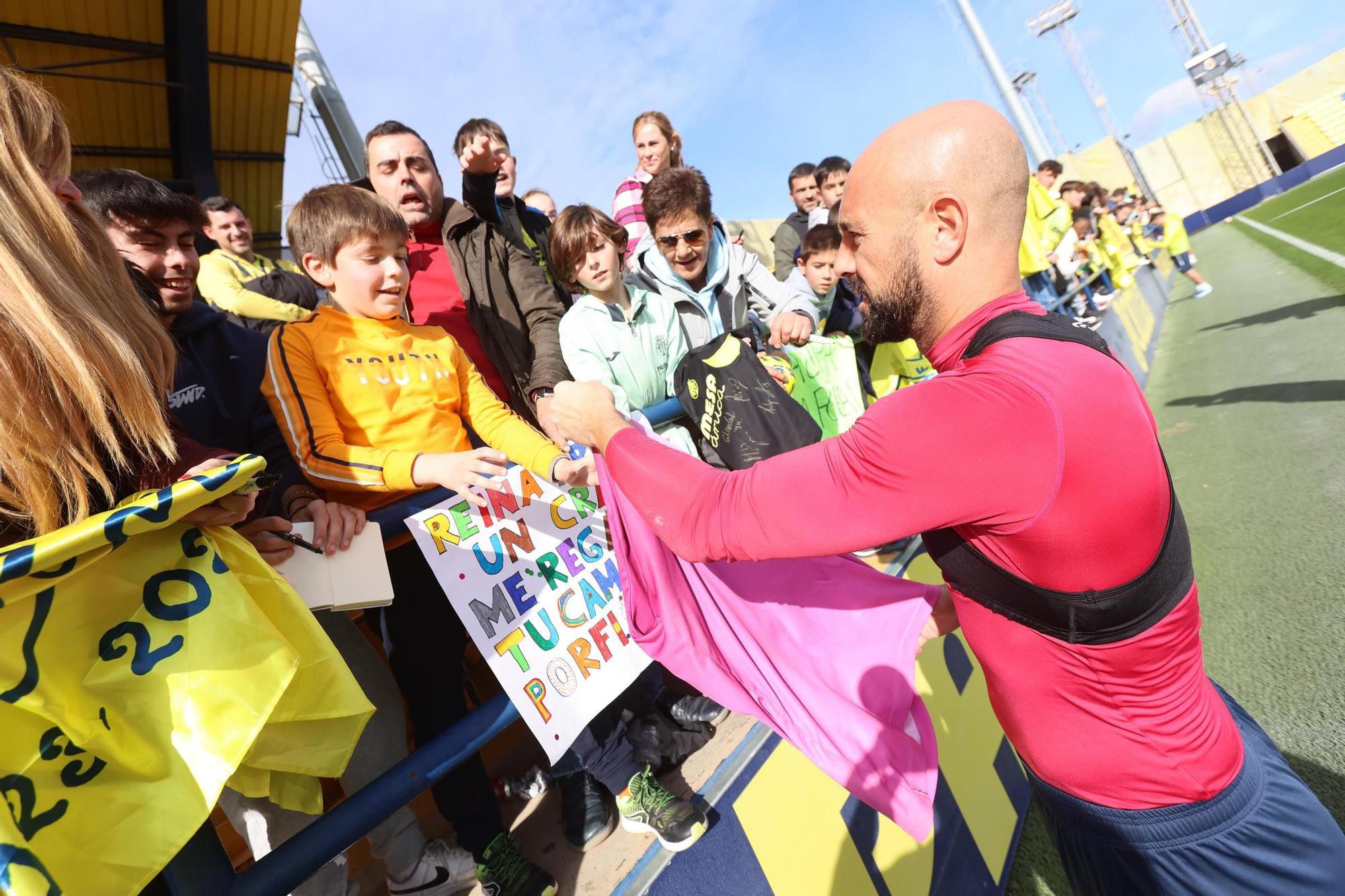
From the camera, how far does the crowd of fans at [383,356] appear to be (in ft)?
3.27

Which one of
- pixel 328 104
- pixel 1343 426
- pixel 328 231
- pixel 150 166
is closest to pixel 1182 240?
pixel 1343 426

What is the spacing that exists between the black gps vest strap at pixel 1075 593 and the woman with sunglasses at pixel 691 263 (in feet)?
6.10

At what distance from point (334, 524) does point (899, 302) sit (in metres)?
1.35

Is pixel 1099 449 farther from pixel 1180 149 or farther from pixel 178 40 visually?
pixel 1180 149

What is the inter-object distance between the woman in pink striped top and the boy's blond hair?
265cm

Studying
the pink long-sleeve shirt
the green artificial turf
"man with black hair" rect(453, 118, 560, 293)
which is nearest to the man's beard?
the pink long-sleeve shirt

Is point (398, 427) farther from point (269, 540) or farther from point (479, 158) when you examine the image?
point (479, 158)

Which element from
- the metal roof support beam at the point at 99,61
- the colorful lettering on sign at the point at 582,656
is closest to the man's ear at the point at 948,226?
the colorful lettering on sign at the point at 582,656

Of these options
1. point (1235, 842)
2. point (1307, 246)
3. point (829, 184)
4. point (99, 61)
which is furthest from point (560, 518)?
point (1307, 246)

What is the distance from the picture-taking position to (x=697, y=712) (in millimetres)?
2502

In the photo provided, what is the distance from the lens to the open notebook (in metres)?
1.24

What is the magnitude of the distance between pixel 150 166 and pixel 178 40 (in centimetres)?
235

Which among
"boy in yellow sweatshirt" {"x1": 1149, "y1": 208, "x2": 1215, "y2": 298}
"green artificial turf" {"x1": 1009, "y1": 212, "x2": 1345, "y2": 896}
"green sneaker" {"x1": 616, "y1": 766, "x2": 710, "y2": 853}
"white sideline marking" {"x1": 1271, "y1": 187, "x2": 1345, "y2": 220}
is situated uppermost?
"green sneaker" {"x1": 616, "y1": 766, "x2": 710, "y2": 853}

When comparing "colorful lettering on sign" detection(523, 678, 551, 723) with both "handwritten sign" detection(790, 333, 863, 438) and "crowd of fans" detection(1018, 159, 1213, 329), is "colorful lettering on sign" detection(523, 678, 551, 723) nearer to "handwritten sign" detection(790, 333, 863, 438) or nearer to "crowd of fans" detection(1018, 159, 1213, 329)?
"handwritten sign" detection(790, 333, 863, 438)
